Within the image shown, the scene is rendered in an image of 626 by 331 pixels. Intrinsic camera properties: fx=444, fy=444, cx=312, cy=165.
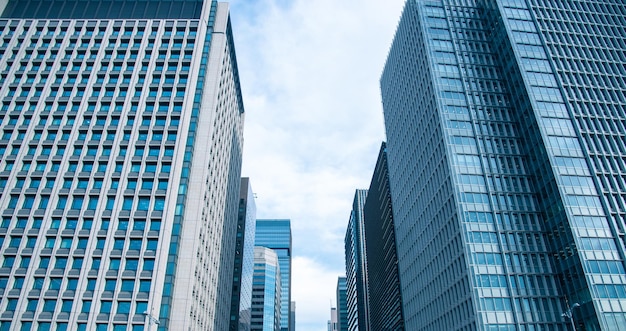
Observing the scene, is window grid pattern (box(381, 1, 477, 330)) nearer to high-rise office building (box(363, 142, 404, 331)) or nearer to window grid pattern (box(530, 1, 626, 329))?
high-rise office building (box(363, 142, 404, 331))

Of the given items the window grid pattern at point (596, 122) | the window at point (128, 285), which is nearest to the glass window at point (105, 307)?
the window at point (128, 285)

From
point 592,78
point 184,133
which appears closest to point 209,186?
point 184,133

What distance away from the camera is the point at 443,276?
76.5 m

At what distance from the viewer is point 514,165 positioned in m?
77.8

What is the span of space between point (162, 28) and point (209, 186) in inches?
1287

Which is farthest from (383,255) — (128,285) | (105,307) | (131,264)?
(105,307)

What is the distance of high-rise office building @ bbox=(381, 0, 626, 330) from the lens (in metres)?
63.9

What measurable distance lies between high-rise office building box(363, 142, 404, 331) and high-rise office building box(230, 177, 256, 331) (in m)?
42.9

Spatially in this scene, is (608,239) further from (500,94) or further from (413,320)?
(413,320)

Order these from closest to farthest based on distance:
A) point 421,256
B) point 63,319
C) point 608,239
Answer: point 63,319 → point 608,239 → point 421,256

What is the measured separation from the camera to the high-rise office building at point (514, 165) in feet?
210

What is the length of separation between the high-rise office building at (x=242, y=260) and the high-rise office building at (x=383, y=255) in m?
42.9

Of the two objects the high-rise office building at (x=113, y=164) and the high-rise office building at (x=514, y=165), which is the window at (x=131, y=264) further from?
the high-rise office building at (x=514, y=165)

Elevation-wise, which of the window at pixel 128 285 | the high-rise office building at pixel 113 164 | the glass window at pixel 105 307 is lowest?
the glass window at pixel 105 307
